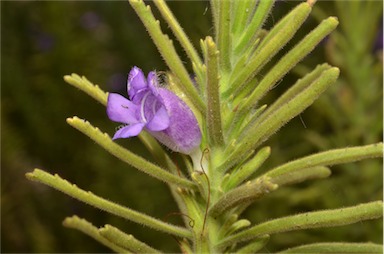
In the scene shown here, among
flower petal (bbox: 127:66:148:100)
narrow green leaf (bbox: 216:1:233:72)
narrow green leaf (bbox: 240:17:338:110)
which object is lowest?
flower petal (bbox: 127:66:148:100)

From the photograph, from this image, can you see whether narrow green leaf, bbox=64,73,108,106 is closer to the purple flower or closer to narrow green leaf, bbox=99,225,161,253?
the purple flower

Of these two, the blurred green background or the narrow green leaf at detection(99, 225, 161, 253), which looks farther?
the blurred green background

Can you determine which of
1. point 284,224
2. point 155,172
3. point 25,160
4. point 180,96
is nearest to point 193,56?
point 180,96

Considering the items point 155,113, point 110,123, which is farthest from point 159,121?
point 110,123

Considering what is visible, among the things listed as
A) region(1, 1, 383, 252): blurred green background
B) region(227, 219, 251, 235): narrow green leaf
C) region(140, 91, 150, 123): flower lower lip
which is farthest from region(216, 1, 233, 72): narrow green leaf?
region(1, 1, 383, 252): blurred green background

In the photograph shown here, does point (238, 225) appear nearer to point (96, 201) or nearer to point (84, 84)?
point (96, 201)

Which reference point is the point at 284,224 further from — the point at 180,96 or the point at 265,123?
the point at 180,96

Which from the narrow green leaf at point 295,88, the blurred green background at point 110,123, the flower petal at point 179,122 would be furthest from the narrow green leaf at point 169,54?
the blurred green background at point 110,123
